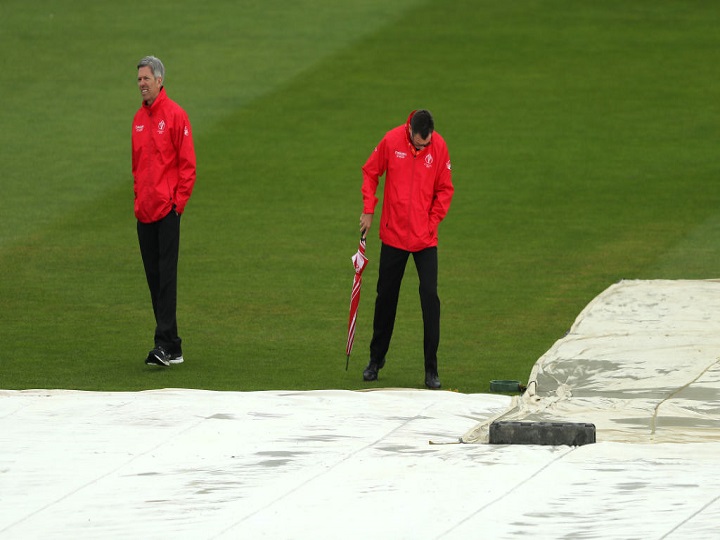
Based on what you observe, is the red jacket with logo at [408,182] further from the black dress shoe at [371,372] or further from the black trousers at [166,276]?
the black trousers at [166,276]

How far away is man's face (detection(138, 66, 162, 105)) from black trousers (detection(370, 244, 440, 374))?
1868 millimetres

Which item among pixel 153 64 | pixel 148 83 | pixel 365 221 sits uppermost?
pixel 153 64

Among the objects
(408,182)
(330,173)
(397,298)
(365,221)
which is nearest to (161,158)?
(365,221)

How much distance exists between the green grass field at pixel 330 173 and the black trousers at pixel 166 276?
0.81 ft

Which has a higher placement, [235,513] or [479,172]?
[479,172]

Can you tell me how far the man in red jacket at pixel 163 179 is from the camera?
988cm

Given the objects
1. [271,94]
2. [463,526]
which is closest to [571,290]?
[463,526]

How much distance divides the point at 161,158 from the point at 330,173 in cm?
628

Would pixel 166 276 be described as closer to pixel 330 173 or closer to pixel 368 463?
pixel 368 463

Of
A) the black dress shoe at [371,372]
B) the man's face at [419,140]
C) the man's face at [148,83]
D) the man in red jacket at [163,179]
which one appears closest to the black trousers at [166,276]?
the man in red jacket at [163,179]

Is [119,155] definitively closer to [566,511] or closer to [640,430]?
[640,430]

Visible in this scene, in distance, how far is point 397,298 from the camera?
9.50 meters

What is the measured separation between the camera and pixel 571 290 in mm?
12086

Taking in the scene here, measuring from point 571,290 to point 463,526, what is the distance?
20.9ft
